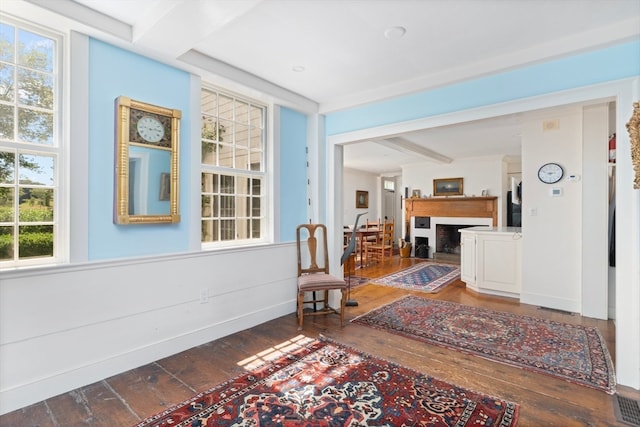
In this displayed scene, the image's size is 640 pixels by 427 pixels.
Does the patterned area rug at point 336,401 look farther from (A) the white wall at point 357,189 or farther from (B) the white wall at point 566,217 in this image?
(A) the white wall at point 357,189

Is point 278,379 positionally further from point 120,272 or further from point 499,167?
point 499,167

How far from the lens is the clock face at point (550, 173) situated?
3988 mm

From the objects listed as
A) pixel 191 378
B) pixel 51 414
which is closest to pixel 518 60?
pixel 191 378

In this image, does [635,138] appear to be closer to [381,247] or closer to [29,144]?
[29,144]

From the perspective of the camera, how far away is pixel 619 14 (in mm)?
2139

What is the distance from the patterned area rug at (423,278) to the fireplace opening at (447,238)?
1327 millimetres

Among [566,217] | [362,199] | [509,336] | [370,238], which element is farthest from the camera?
[362,199]

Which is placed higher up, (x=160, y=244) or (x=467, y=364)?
(x=160, y=244)

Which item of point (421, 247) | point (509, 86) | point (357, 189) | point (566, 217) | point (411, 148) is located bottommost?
point (421, 247)

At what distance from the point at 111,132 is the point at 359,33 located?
2.01m

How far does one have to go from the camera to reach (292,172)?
3871 millimetres

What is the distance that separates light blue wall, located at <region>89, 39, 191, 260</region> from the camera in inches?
91.0

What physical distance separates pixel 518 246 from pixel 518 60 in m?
2.75

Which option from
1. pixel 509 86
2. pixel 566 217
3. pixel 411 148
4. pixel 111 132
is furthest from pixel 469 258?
pixel 111 132
